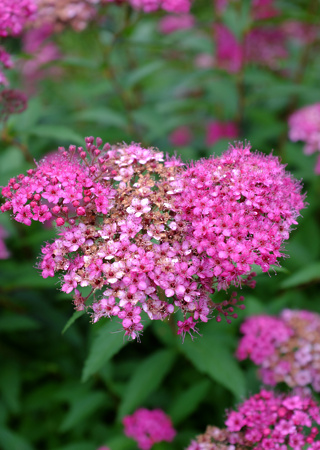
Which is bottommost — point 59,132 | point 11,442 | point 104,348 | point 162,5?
point 11,442

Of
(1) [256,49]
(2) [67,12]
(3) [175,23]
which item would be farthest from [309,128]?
(3) [175,23]

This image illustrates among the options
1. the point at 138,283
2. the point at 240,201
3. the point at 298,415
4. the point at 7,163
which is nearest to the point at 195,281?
the point at 138,283

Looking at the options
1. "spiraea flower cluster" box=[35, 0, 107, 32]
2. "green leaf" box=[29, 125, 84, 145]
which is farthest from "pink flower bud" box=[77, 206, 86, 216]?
"spiraea flower cluster" box=[35, 0, 107, 32]

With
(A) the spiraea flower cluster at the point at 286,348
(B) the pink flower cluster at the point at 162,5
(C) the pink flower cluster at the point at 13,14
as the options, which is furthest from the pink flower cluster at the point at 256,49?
(A) the spiraea flower cluster at the point at 286,348

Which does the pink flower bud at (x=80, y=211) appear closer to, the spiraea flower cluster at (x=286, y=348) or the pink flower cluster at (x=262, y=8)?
the spiraea flower cluster at (x=286, y=348)

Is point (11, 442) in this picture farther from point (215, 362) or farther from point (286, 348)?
point (286, 348)
